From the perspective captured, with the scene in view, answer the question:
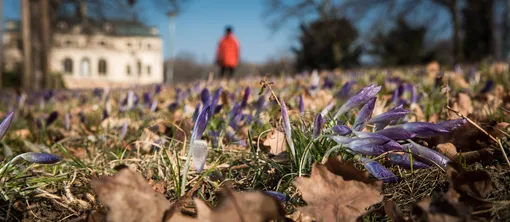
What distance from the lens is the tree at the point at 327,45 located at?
2962cm

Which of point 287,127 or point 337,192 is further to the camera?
point 287,127

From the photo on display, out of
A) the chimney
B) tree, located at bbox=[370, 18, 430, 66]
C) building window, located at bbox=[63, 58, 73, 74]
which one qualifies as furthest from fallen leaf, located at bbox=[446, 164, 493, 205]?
building window, located at bbox=[63, 58, 73, 74]

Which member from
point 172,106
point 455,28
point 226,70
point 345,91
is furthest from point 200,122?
point 455,28

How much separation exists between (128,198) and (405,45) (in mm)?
29614

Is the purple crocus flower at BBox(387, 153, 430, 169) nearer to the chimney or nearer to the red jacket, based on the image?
the red jacket

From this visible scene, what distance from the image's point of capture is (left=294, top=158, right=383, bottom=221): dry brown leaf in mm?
891

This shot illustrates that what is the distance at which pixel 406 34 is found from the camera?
2861 centimetres

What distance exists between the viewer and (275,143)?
1466mm

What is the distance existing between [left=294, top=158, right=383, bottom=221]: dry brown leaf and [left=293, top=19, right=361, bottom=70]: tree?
94.5ft

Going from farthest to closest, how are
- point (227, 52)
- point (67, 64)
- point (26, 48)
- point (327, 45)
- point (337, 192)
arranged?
point (67, 64) < point (327, 45) < point (227, 52) < point (26, 48) < point (337, 192)

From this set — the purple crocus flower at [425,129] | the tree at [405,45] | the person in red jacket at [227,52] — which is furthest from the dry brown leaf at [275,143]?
the tree at [405,45]

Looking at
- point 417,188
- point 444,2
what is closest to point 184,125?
point 417,188

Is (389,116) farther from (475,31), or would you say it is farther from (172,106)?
(475,31)

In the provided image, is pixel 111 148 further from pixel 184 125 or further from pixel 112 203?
pixel 112 203
